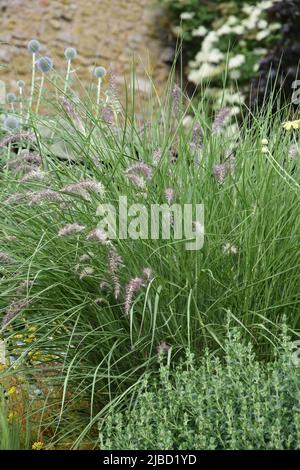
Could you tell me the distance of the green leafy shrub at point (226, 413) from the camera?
269 centimetres

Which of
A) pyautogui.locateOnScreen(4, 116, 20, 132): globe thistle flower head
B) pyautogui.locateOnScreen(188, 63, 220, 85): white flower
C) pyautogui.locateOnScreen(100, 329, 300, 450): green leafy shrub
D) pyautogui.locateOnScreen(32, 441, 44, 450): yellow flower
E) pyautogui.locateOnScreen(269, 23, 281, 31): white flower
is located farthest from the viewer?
pyautogui.locateOnScreen(188, 63, 220, 85): white flower

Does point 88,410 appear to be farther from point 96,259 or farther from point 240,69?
point 240,69

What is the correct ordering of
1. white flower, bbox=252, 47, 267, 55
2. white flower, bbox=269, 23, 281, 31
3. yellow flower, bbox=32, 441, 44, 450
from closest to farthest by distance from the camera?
yellow flower, bbox=32, 441, 44, 450 < white flower, bbox=269, 23, 281, 31 < white flower, bbox=252, 47, 267, 55

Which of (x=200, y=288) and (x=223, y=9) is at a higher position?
(x=223, y=9)

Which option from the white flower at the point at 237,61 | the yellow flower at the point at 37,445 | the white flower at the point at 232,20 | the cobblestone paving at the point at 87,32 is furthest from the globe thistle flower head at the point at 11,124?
the white flower at the point at 232,20

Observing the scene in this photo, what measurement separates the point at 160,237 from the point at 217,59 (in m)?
7.01

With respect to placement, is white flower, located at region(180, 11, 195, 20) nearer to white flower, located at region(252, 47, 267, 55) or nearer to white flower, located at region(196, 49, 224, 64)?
white flower, located at region(196, 49, 224, 64)

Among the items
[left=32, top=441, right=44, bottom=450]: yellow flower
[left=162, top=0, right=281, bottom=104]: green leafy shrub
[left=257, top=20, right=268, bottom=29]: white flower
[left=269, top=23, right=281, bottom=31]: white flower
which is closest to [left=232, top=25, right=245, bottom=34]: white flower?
[left=162, top=0, right=281, bottom=104]: green leafy shrub

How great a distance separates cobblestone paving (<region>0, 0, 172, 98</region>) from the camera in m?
10.1

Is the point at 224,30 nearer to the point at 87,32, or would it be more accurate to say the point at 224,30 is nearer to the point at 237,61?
the point at 237,61

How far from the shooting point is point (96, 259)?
3.40 meters

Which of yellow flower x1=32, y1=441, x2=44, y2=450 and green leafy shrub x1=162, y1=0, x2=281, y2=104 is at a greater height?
green leafy shrub x1=162, y1=0, x2=281, y2=104

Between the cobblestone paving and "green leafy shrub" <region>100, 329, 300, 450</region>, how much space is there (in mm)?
7327
